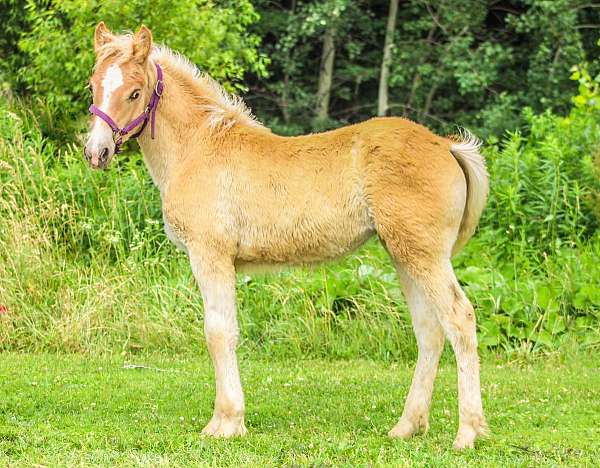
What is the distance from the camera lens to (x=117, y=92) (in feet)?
19.5

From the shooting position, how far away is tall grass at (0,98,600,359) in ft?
29.6

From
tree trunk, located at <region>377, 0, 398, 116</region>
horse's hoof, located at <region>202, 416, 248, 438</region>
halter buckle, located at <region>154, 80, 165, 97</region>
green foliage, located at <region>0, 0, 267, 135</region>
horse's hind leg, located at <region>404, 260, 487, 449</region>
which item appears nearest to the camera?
horse's hind leg, located at <region>404, 260, 487, 449</region>

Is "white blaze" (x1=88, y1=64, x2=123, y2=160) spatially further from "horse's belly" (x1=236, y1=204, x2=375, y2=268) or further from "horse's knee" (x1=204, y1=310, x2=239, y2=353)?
"horse's knee" (x1=204, y1=310, x2=239, y2=353)

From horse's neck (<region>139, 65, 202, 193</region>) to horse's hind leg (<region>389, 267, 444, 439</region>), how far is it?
5.26ft

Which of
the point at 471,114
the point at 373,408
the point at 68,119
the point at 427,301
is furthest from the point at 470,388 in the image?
the point at 471,114

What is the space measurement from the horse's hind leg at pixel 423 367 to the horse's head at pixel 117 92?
6.25ft

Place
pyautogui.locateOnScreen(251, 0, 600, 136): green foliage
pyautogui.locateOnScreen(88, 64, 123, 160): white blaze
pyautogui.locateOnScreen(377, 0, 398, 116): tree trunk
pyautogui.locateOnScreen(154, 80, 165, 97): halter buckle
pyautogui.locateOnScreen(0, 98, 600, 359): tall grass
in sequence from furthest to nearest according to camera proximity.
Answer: pyautogui.locateOnScreen(377, 0, 398, 116): tree trunk → pyautogui.locateOnScreen(251, 0, 600, 136): green foliage → pyautogui.locateOnScreen(0, 98, 600, 359): tall grass → pyautogui.locateOnScreen(154, 80, 165, 97): halter buckle → pyautogui.locateOnScreen(88, 64, 123, 160): white blaze

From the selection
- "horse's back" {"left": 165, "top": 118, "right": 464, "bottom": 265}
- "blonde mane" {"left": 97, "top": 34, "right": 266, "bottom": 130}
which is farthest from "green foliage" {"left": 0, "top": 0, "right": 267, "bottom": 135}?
"horse's back" {"left": 165, "top": 118, "right": 464, "bottom": 265}

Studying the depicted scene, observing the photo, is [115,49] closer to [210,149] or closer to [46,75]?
[210,149]

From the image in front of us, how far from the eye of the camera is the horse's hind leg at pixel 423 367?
6.09m

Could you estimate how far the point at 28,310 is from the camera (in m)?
9.22

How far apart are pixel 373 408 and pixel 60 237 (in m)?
4.53

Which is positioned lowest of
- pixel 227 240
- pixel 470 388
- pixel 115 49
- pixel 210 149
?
pixel 470 388

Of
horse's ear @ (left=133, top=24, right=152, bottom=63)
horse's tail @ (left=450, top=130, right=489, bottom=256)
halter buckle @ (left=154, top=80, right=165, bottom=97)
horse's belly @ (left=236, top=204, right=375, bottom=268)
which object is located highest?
horse's ear @ (left=133, top=24, right=152, bottom=63)
